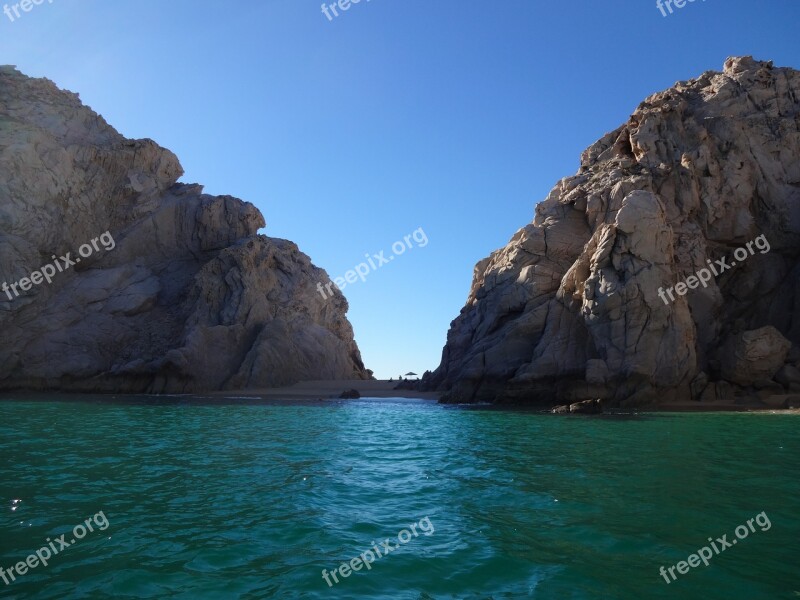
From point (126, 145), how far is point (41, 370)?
2595cm

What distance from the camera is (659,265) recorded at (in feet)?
115

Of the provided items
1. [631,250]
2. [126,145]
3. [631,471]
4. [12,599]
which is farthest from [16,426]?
[126,145]
